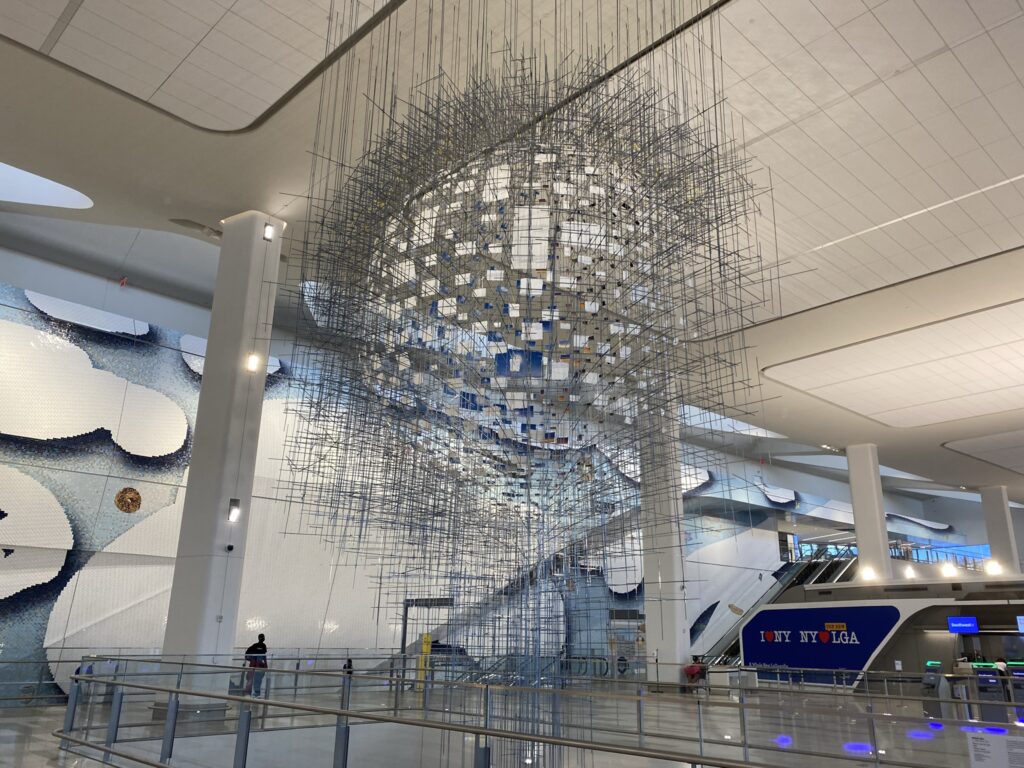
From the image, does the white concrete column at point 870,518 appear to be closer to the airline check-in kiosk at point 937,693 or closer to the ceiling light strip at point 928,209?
the airline check-in kiosk at point 937,693

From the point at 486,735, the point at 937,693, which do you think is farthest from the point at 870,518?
the point at 486,735

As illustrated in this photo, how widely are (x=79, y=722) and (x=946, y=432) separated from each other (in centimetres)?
1797

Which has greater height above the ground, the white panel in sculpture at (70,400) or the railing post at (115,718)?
the white panel in sculpture at (70,400)

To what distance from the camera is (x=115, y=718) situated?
5422 millimetres

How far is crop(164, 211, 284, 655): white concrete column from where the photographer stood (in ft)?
28.4

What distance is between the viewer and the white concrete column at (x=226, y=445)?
8.66m

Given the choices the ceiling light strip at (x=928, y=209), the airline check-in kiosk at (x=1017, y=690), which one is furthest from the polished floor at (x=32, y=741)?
the ceiling light strip at (x=928, y=209)

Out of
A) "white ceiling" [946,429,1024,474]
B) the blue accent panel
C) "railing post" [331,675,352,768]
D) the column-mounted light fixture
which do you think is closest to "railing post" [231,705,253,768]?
"railing post" [331,675,352,768]

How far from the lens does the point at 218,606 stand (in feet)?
28.5

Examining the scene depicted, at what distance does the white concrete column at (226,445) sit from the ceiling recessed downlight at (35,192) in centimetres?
239

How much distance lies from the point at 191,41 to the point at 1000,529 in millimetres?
24705

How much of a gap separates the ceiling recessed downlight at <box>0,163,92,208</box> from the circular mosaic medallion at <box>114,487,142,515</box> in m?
4.64

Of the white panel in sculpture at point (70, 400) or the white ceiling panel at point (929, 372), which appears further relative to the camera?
the white ceiling panel at point (929, 372)

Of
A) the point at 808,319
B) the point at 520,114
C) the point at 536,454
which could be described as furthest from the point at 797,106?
the point at 808,319
